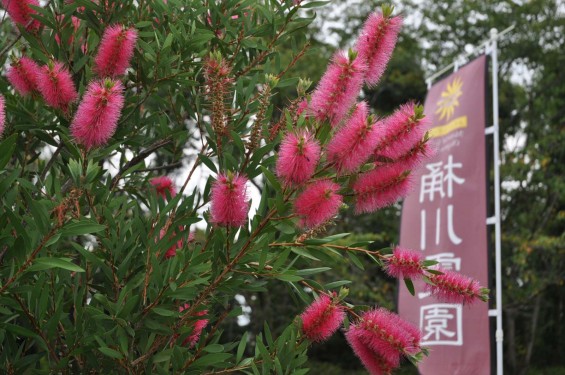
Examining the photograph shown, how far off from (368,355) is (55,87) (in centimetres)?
69

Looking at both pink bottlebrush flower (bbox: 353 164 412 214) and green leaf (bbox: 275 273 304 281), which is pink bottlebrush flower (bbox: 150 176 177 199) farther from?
pink bottlebrush flower (bbox: 353 164 412 214)

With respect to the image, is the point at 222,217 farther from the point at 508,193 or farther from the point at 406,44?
the point at 406,44

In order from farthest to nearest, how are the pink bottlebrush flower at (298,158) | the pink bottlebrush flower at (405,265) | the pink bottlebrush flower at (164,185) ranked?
the pink bottlebrush flower at (164,185) < the pink bottlebrush flower at (405,265) < the pink bottlebrush flower at (298,158)

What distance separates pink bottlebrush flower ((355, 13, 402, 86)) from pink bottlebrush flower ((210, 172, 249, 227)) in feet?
0.95

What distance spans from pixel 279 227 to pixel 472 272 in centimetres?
379

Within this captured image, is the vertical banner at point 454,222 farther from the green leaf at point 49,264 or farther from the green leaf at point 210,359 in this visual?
the green leaf at point 49,264

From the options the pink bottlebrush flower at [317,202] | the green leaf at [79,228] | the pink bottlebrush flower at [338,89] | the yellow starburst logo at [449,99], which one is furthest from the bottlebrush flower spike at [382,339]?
the yellow starburst logo at [449,99]

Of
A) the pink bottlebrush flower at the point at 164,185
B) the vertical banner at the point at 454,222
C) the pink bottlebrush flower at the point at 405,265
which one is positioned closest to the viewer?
the pink bottlebrush flower at the point at 405,265

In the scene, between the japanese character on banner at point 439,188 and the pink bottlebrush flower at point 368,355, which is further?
the japanese character on banner at point 439,188

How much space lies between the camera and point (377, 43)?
1.28m

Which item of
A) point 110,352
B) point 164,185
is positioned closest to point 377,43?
point 110,352

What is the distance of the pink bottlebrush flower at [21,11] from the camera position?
1.48m

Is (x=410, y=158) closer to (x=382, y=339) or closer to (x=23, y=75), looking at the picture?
(x=382, y=339)

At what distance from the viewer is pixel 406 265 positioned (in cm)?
132
